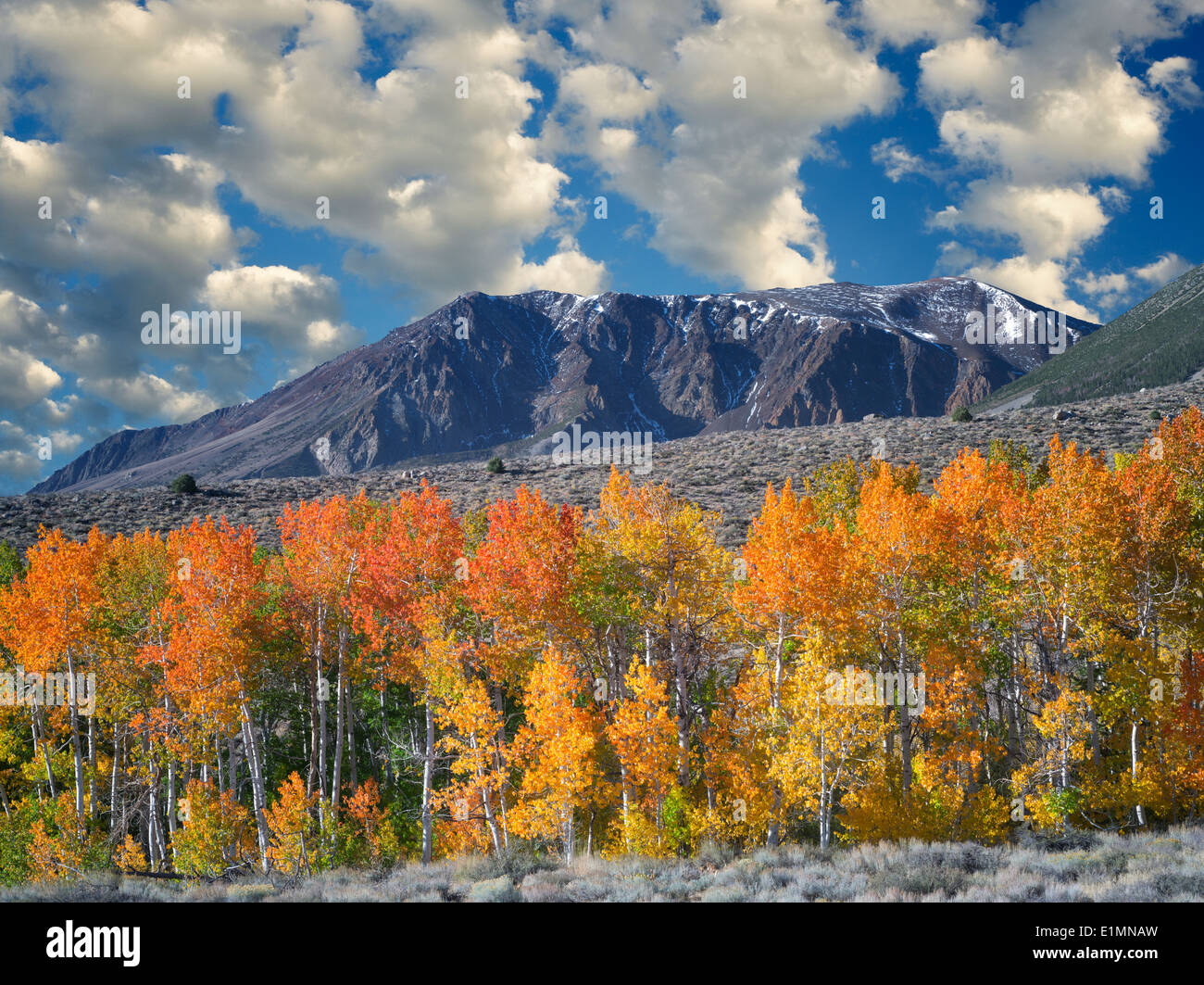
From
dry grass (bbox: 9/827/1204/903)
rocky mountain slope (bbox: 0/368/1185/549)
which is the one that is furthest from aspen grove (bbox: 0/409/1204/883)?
rocky mountain slope (bbox: 0/368/1185/549)

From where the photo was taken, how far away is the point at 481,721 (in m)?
25.1

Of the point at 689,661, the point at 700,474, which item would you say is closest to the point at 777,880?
the point at 689,661

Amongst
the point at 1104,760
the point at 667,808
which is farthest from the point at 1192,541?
the point at 667,808

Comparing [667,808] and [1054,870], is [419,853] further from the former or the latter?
[1054,870]

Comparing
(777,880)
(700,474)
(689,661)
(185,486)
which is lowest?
(777,880)

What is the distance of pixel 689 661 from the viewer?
27.3 meters

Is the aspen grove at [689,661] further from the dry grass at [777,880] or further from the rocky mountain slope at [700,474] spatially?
the rocky mountain slope at [700,474]

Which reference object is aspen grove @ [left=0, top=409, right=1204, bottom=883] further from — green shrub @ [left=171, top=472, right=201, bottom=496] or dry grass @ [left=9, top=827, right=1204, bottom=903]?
green shrub @ [left=171, top=472, right=201, bottom=496]

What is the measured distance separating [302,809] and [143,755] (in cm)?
812

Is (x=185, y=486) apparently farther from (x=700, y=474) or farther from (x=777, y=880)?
(x=777, y=880)

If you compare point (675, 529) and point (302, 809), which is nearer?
point (675, 529)

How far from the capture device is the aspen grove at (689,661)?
24609mm

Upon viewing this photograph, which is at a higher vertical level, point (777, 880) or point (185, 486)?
point (185, 486)

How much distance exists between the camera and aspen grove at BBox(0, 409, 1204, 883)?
24.6m
